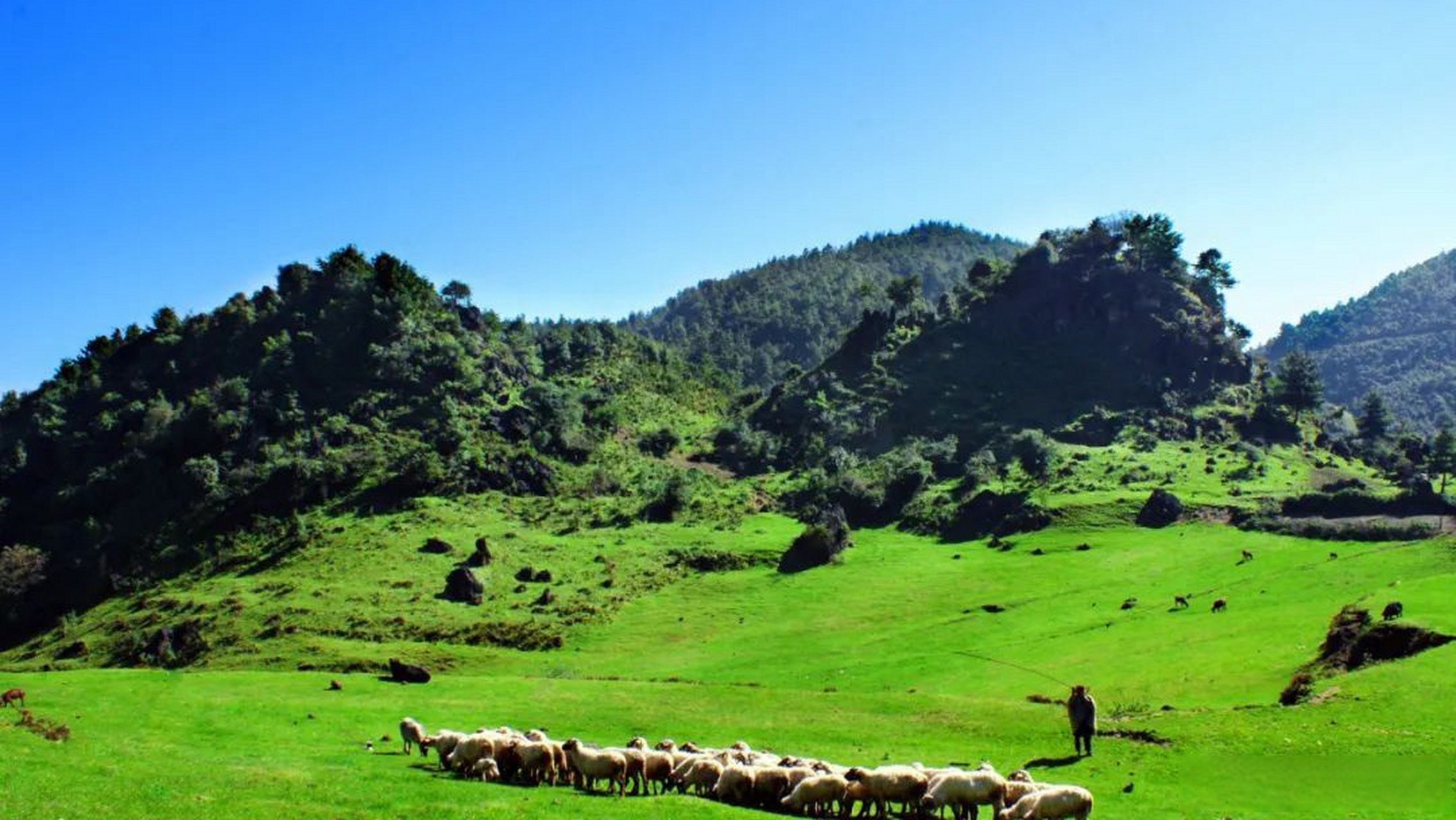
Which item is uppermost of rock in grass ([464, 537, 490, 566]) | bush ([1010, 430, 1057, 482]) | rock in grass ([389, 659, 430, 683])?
bush ([1010, 430, 1057, 482])

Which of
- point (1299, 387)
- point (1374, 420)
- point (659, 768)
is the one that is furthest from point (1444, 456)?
point (659, 768)

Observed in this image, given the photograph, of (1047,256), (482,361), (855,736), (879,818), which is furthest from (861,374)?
(879,818)

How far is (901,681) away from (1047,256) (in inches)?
5959

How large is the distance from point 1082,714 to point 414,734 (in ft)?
77.4

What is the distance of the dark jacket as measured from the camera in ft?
115

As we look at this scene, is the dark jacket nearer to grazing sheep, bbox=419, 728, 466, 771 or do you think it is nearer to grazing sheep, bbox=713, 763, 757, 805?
grazing sheep, bbox=713, 763, 757, 805

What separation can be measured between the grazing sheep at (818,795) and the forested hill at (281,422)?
96.2m

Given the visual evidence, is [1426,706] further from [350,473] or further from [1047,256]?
[1047,256]

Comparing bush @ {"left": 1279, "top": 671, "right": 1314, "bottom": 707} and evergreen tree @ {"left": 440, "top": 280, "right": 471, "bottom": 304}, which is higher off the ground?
evergreen tree @ {"left": 440, "top": 280, "right": 471, "bottom": 304}

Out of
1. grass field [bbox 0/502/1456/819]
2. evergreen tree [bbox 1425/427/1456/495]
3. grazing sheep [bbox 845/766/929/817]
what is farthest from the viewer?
evergreen tree [bbox 1425/427/1456/495]

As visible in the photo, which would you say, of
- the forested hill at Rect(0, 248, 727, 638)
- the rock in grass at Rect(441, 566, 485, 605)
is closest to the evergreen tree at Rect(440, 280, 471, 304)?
the forested hill at Rect(0, 248, 727, 638)

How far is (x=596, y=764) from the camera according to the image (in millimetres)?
33500

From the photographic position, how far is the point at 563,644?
260 feet

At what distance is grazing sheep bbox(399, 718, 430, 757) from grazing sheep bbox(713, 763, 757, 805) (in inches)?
531
